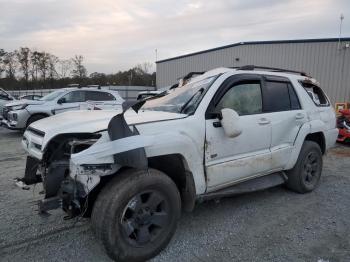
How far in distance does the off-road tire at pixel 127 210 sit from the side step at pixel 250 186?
1.75 ft

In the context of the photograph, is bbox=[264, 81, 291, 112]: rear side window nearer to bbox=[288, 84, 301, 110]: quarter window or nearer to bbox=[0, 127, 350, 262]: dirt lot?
bbox=[288, 84, 301, 110]: quarter window

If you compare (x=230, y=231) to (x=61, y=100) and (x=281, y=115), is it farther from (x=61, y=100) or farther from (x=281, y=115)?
(x=61, y=100)

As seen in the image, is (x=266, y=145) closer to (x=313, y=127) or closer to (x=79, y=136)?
(x=313, y=127)

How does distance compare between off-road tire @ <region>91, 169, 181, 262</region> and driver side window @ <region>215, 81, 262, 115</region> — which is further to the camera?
driver side window @ <region>215, 81, 262, 115</region>

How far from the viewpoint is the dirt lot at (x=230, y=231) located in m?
3.27

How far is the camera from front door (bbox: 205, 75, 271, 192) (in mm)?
3594

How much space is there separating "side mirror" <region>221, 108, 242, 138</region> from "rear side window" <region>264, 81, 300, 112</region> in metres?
1.02

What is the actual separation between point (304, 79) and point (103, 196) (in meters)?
3.97

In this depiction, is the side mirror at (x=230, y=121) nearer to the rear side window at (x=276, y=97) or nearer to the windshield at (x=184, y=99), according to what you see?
the windshield at (x=184, y=99)

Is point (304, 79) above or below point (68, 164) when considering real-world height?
above

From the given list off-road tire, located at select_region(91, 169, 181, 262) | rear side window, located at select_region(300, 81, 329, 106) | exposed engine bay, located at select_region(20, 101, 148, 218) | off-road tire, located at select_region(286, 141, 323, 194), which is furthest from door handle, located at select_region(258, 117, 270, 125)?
exposed engine bay, located at select_region(20, 101, 148, 218)

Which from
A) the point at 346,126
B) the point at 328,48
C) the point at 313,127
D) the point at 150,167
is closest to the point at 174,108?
the point at 150,167

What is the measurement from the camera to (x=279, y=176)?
Answer: 4.75m

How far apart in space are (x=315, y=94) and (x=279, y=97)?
4.59 feet
